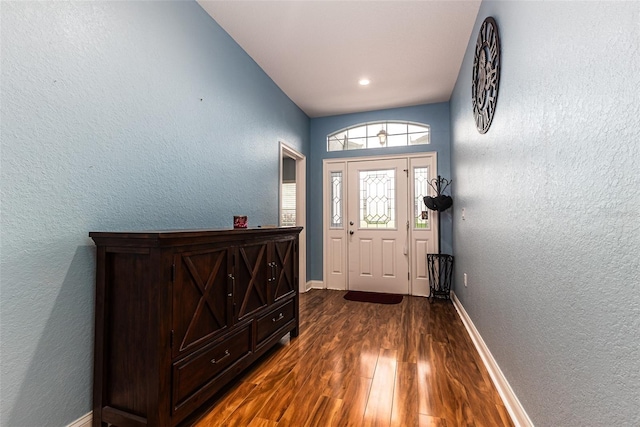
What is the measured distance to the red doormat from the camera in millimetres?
3914

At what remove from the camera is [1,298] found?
3.91 ft

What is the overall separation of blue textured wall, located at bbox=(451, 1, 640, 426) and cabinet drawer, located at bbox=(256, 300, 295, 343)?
1577 millimetres

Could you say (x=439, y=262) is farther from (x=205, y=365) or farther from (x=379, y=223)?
(x=205, y=365)

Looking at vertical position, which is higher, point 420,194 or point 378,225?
point 420,194

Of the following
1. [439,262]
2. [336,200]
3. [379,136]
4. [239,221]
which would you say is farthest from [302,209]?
[239,221]

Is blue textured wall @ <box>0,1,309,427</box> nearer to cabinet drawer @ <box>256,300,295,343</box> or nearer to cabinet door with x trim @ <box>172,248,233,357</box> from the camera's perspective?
cabinet door with x trim @ <box>172,248,233,357</box>

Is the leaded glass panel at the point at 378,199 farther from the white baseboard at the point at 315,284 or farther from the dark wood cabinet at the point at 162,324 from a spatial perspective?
the dark wood cabinet at the point at 162,324

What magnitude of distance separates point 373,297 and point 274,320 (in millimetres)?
2120

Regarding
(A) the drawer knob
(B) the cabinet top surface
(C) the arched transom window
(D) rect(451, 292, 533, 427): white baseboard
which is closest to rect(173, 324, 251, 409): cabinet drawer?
(A) the drawer knob

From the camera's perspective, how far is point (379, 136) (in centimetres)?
453

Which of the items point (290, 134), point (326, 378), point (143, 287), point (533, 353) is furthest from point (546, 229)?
point (290, 134)

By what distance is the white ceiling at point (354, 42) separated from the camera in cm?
236

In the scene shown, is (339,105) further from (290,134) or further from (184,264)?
(184,264)

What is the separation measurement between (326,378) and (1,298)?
1.73 m
